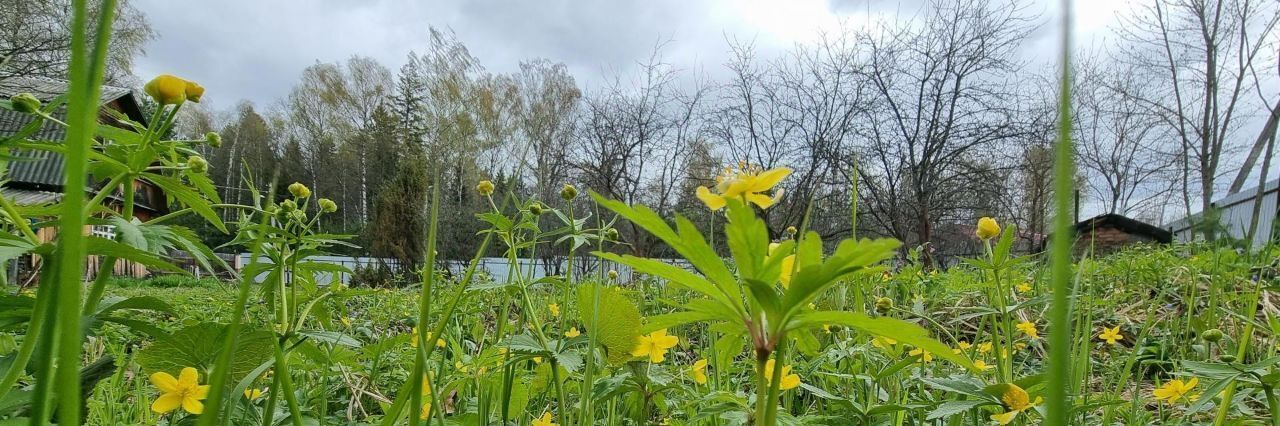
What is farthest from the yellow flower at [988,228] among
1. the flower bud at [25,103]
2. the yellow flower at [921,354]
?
the flower bud at [25,103]

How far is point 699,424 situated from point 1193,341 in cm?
128

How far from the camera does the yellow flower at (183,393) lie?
1.60 ft

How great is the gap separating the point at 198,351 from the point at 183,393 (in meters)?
0.04

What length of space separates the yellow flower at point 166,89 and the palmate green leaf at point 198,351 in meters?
0.18

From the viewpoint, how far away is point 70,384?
0.18 m

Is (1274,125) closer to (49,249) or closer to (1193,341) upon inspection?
(1193,341)

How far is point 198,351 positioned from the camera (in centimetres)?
50

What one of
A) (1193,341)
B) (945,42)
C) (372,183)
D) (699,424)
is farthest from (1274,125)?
(372,183)

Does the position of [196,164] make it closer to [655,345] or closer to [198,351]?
[198,351]

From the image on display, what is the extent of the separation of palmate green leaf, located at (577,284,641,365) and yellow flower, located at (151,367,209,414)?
315 millimetres

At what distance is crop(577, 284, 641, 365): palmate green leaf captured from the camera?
56cm

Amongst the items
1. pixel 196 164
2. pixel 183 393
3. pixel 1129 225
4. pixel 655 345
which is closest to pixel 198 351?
pixel 183 393

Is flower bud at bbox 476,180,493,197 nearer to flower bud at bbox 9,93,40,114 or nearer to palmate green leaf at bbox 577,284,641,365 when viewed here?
palmate green leaf at bbox 577,284,641,365

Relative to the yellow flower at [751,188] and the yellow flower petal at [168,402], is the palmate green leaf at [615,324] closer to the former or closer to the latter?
the yellow flower at [751,188]
